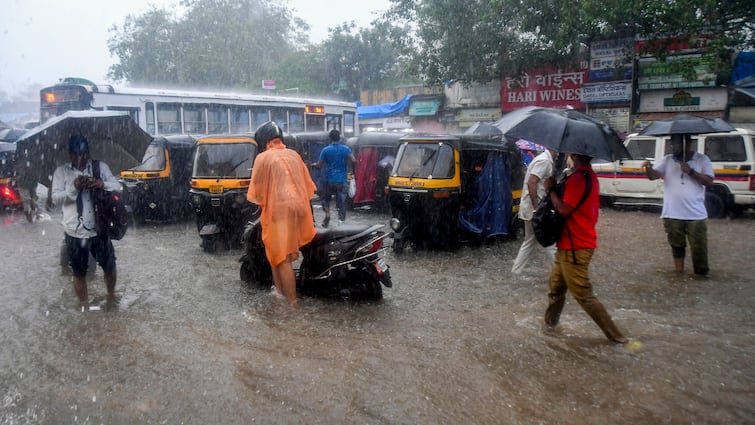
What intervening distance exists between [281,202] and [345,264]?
0.89m

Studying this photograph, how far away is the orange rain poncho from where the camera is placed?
5961 millimetres

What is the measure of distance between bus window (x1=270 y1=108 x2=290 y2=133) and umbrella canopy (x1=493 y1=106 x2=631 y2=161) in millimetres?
14983

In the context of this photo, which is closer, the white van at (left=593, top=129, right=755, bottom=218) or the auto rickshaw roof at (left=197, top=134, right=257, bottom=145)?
the auto rickshaw roof at (left=197, top=134, right=257, bottom=145)

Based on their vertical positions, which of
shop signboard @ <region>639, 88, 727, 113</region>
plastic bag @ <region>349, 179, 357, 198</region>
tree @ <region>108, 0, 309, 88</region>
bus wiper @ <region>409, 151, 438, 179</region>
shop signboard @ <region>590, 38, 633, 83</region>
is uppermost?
tree @ <region>108, 0, 309, 88</region>

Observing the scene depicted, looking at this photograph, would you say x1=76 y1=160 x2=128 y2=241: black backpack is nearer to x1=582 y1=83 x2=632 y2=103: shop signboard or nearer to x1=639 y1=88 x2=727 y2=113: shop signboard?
x1=639 y1=88 x2=727 y2=113: shop signboard

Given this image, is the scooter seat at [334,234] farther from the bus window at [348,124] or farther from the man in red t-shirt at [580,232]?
the bus window at [348,124]

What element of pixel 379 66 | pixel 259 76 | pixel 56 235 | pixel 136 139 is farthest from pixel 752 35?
pixel 259 76

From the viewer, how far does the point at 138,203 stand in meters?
12.1

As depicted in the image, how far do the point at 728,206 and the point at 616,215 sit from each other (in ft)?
7.17

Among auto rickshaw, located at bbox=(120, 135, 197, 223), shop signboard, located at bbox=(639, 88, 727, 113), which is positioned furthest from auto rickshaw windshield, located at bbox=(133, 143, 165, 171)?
shop signboard, located at bbox=(639, 88, 727, 113)

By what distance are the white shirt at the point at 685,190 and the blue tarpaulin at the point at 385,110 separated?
19.5m

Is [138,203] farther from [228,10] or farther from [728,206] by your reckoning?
[228,10]

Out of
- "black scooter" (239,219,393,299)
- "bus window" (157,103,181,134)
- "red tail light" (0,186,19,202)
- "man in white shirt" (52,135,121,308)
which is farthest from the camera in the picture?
"bus window" (157,103,181,134)

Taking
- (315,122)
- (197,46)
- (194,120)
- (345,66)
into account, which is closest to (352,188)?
(194,120)
